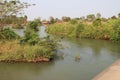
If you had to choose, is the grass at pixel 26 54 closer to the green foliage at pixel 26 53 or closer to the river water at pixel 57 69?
the green foliage at pixel 26 53

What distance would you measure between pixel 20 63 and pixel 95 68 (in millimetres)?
4448

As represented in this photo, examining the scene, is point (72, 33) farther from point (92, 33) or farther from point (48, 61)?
point (48, 61)

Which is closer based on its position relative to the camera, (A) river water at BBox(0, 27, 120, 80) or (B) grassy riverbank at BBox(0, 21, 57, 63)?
(A) river water at BBox(0, 27, 120, 80)

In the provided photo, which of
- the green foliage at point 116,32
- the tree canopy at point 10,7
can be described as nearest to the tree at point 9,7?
the tree canopy at point 10,7

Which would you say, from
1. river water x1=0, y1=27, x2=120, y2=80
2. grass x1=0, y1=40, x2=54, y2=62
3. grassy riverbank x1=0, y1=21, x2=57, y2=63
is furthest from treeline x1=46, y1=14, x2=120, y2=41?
grass x1=0, y1=40, x2=54, y2=62

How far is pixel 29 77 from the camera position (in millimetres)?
12953

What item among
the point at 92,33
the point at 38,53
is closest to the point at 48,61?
the point at 38,53

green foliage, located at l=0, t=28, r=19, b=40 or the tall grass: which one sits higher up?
green foliage, located at l=0, t=28, r=19, b=40

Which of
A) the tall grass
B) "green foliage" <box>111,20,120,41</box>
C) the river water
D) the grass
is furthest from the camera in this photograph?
the tall grass

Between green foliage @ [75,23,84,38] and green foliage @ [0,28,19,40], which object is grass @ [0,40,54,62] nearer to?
green foliage @ [0,28,19,40]

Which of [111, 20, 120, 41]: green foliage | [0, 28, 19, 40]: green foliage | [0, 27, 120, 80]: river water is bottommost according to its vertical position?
[0, 27, 120, 80]: river water

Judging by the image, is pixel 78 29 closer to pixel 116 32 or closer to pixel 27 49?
pixel 116 32

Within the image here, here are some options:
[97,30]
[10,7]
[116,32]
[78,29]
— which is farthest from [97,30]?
[10,7]

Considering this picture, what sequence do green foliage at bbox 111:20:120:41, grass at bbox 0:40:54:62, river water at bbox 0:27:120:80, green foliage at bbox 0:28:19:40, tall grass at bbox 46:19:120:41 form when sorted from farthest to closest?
tall grass at bbox 46:19:120:41
green foliage at bbox 111:20:120:41
green foliage at bbox 0:28:19:40
grass at bbox 0:40:54:62
river water at bbox 0:27:120:80
